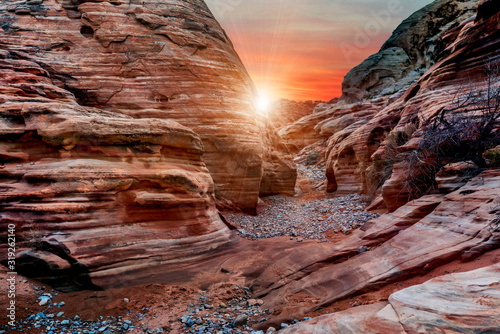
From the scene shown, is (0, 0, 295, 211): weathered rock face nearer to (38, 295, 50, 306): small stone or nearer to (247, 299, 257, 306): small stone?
(247, 299, 257, 306): small stone

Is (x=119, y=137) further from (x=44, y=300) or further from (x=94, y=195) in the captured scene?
(x=44, y=300)

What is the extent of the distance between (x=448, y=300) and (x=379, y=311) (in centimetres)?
94

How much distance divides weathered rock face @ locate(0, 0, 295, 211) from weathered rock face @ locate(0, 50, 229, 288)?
5.01 metres

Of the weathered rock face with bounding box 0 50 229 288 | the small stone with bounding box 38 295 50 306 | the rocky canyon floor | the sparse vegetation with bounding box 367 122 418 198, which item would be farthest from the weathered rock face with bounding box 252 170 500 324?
the small stone with bounding box 38 295 50 306

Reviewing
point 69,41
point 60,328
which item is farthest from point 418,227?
point 69,41

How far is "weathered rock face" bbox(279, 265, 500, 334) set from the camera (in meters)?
3.23

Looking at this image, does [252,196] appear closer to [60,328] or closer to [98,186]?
[98,186]

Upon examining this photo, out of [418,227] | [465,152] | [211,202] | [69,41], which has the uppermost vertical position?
[69,41]

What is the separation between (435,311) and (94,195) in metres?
7.49

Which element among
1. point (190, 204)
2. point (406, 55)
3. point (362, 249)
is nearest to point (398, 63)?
point (406, 55)

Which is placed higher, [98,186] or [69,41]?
[69,41]

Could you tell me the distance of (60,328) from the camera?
5.30 m

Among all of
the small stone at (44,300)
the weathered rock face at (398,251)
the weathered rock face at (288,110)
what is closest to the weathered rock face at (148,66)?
the weathered rock face at (398,251)

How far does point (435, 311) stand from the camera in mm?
3516
